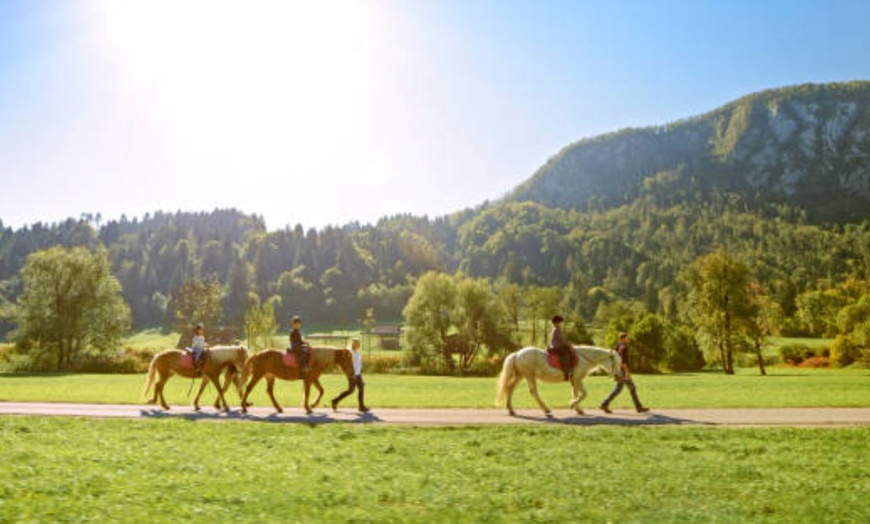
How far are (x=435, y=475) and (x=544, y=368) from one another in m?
8.52

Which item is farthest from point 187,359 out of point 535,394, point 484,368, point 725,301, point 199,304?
point 199,304

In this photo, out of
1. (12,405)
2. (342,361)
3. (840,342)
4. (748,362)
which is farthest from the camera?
(748,362)

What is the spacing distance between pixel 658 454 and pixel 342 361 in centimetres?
1142

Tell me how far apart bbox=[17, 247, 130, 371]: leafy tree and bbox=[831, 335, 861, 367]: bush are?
81115 mm

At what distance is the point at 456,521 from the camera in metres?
8.19

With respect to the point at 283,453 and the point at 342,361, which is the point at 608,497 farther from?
the point at 342,361

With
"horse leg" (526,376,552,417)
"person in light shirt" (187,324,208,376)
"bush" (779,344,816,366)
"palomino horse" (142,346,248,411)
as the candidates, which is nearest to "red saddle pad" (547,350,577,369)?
"horse leg" (526,376,552,417)

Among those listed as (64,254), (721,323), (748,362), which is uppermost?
(64,254)

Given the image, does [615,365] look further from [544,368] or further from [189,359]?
[189,359]

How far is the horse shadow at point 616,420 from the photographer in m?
16.2

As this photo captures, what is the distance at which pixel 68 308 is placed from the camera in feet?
210

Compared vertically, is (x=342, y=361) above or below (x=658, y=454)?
above

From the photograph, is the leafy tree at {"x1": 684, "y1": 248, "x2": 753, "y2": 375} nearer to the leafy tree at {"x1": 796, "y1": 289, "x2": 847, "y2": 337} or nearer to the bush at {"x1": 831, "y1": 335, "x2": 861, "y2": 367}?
the bush at {"x1": 831, "y1": 335, "x2": 861, "y2": 367}

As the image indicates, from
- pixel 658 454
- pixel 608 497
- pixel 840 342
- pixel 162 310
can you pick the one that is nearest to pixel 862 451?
pixel 658 454
